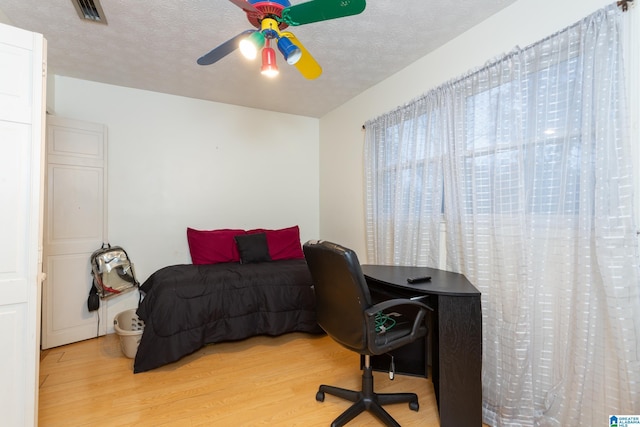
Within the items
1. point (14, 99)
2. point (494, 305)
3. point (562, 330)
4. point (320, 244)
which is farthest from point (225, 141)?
point (562, 330)

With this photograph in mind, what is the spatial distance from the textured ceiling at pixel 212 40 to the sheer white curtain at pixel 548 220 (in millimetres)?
469

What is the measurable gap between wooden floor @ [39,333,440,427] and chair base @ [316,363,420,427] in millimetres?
68

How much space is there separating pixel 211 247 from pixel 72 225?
4.14ft

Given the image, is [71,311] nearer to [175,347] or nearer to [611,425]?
[175,347]

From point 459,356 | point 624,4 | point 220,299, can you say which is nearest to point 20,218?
point 220,299

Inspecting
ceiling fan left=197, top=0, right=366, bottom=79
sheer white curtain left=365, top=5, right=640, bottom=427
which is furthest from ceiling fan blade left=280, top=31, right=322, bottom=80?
sheer white curtain left=365, top=5, right=640, bottom=427

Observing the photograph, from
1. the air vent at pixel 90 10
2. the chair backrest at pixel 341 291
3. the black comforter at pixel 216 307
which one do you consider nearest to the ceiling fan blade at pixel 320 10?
the chair backrest at pixel 341 291

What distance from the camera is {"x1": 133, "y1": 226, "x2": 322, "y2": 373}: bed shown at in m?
2.22

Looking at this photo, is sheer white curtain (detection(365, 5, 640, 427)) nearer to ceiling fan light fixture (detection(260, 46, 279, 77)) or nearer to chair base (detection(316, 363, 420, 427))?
chair base (detection(316, 363, 420, 427))

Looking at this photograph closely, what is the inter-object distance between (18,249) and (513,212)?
2.60 m

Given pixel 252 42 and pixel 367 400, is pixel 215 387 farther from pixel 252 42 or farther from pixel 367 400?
pixel 252 42

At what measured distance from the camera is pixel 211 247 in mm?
3260

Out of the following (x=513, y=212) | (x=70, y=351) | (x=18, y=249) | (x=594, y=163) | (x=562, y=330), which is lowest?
(x=70, y=351)

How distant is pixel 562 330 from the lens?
1.53 m
